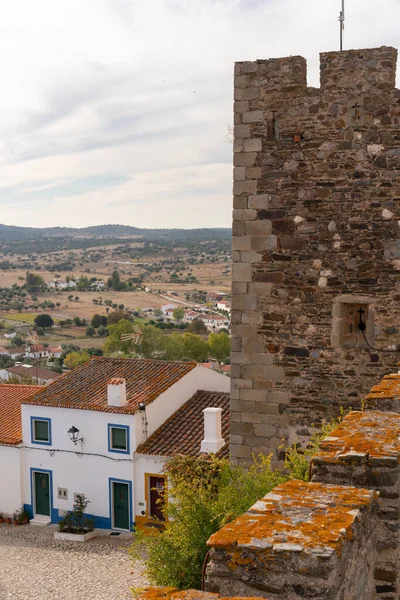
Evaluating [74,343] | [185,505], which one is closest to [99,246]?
[74,343]

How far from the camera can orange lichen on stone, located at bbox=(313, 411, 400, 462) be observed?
3.98 meters

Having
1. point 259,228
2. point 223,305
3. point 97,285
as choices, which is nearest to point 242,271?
point 259,228

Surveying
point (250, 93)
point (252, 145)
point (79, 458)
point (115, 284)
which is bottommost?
point (79, 458)

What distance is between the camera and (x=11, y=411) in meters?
24.5

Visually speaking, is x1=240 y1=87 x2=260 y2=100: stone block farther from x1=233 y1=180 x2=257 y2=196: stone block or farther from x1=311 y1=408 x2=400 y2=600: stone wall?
x1=311 y1=408 x2=400 y2=600: stone wall

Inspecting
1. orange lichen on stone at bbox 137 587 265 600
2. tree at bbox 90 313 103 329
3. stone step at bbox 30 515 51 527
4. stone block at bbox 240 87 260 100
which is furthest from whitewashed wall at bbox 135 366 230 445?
tree at bbox 90 313 103 329

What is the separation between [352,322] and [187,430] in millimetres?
13934

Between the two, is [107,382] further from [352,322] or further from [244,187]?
[352,322]

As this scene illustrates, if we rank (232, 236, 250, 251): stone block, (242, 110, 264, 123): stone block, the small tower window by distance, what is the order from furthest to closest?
(232, 236, 250, 251): stone block, (242, 110, 264, 123): stone block, the small tower window

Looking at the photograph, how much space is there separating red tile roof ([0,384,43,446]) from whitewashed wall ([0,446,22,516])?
37cm

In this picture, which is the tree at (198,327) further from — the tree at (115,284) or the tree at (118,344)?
the tree at (115,284)

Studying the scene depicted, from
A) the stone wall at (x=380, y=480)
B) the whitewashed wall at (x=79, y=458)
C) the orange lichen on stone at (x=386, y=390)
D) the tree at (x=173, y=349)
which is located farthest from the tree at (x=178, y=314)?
the stone wall at (x=380, y=480)

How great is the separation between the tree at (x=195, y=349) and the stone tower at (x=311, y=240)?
45.8 metres

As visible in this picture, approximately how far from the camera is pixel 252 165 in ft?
25.6
